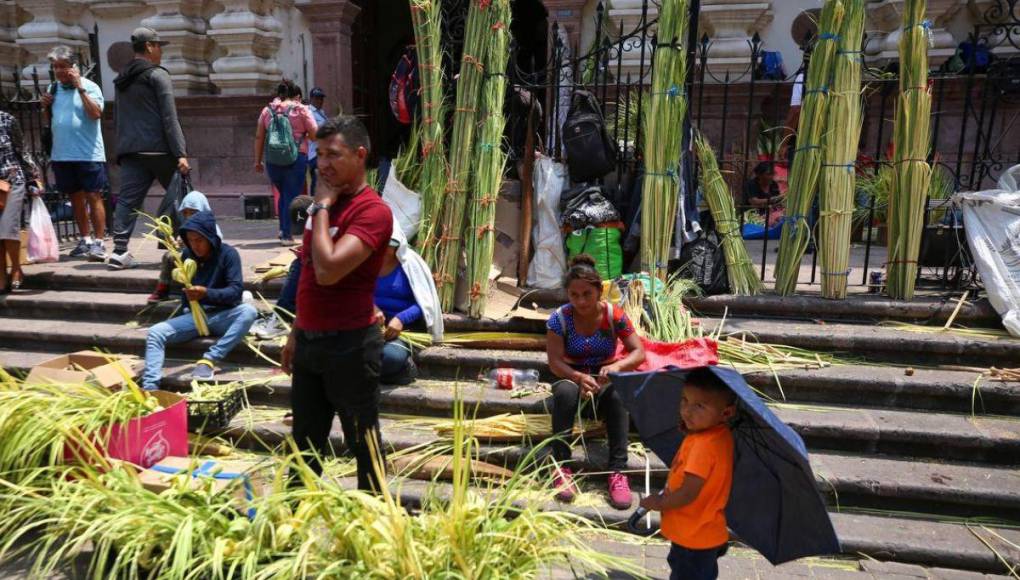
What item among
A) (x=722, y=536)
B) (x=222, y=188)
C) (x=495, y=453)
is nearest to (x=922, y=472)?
(x=722, y=536)

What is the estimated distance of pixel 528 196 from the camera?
5629 millimetres

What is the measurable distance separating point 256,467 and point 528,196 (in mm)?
3370

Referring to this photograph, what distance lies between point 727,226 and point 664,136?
867mm

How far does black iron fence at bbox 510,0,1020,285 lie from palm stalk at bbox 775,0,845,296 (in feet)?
0.67

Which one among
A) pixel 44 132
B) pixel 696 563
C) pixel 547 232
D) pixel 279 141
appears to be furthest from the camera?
pixel 44 132

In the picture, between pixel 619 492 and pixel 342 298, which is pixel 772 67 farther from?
pixel 342 298

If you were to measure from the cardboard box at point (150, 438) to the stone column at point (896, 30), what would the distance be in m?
8.19

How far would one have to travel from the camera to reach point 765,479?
8.31ft

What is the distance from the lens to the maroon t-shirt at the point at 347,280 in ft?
8.89

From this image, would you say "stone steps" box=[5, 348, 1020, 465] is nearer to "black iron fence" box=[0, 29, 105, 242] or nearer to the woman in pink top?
the woman in pink top

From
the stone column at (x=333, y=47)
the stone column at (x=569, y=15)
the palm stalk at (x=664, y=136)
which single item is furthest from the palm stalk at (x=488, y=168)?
the stone column at (x=333, y=47)

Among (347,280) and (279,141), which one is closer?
(347,280)

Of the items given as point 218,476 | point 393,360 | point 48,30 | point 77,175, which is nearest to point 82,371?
point 218,476

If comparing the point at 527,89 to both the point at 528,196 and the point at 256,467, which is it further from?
the point at 256,467
